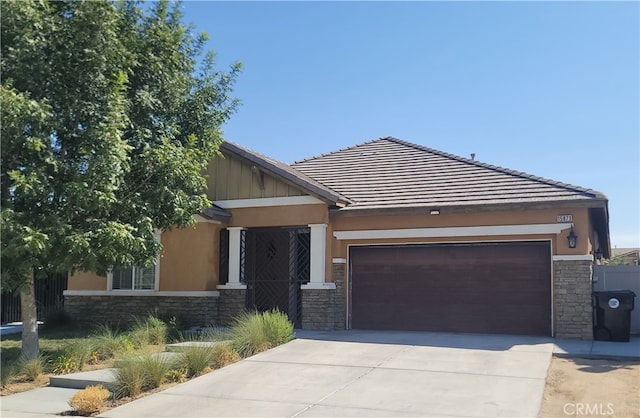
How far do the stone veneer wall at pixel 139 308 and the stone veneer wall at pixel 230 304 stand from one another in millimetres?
162

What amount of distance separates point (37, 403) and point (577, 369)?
8578 millimetres

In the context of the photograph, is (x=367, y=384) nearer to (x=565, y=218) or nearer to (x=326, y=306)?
(x=326, y=306)

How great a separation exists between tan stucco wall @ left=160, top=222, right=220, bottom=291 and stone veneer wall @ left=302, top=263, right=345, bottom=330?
2.73 meters

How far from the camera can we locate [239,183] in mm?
16797

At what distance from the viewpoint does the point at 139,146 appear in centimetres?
1128

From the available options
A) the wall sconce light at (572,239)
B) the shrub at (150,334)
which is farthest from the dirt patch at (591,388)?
the shrub at (150,334)

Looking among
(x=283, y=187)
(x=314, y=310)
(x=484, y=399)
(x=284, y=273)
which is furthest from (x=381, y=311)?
(x=484, y=399)

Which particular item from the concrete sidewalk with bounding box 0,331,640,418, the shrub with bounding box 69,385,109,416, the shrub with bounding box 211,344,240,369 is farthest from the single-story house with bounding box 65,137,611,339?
the shrub with bounding box 69,385,109,416

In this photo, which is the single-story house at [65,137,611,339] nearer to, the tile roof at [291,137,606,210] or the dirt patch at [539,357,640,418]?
the tile roof at [291,137,606,210]

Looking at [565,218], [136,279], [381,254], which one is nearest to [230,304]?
[136,279]

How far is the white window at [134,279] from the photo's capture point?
16875 mm

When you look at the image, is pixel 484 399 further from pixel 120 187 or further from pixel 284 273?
pixel 284 273

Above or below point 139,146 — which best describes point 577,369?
below

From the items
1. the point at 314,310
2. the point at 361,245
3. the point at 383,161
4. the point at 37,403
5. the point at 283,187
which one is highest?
the point at 383,161
